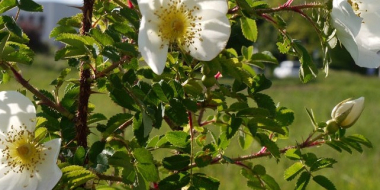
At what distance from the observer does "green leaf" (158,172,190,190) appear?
3.17 ft

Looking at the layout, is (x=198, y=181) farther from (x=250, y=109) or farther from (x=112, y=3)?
(x=112, y=3)

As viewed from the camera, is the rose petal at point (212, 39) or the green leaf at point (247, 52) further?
the green leaf at point (247, 52)

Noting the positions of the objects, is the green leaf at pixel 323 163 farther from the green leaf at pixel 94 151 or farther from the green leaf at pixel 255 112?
the green leaf at pixel 94 151

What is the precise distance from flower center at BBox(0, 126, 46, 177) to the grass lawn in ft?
0.47

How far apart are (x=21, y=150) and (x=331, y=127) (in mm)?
525

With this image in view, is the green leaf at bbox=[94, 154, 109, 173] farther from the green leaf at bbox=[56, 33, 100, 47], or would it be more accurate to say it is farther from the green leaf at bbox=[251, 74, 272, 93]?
the green leaf at bbox=[251, 74, 272, 93]

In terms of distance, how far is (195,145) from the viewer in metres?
1.09

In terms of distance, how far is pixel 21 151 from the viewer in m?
0.89

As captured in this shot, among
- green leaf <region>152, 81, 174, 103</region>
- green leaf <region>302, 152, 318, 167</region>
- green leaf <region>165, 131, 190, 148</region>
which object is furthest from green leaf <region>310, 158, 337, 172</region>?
green leaf <region>152, 81, 174, 103</region>

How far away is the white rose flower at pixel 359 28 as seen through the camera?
31.7 inches

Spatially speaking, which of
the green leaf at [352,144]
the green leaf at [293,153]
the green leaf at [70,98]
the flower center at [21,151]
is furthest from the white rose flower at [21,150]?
the green leaf at [352,144]

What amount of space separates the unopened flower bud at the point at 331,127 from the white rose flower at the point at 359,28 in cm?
19

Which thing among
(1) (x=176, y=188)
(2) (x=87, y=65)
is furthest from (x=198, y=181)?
(2) (x=87, y=65)

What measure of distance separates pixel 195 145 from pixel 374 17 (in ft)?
1.19
